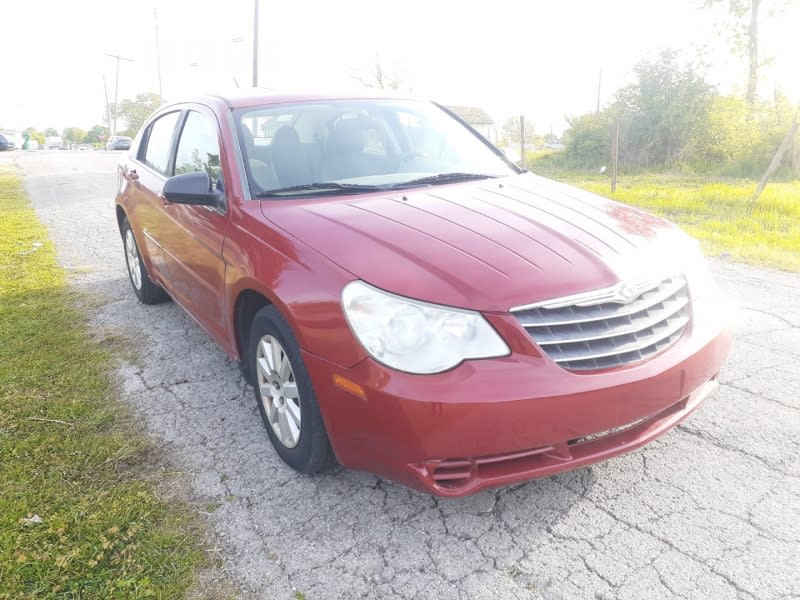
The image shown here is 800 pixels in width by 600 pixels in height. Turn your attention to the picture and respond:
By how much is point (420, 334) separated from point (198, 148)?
2234mm

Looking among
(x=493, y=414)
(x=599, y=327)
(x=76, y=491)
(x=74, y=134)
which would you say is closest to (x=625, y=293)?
(x=599, y=327)

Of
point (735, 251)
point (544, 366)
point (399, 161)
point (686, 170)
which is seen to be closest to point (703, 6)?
point (686, 170)

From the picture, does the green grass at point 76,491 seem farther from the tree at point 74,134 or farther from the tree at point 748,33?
the tree at point 74,134

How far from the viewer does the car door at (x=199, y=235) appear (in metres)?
3.15

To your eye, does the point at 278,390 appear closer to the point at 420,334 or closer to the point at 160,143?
the point at 420,334

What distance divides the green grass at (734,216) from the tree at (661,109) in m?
3.91

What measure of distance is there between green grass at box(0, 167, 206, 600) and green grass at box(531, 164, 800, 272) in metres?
5.79

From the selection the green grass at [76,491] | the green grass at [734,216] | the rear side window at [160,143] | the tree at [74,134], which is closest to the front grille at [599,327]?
the green grass at [76,491]

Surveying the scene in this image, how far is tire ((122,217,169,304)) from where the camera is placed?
5016 millimetres

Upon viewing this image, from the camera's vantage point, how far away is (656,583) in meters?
2.07

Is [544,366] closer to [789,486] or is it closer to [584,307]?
[584,307]

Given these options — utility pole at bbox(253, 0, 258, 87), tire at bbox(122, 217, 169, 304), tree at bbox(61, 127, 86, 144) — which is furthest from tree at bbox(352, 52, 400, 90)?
tree at bbox(61, 127, 86, 144)

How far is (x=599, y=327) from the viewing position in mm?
2201

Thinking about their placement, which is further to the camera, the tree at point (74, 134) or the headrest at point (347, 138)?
the tree at point (74, 134)
